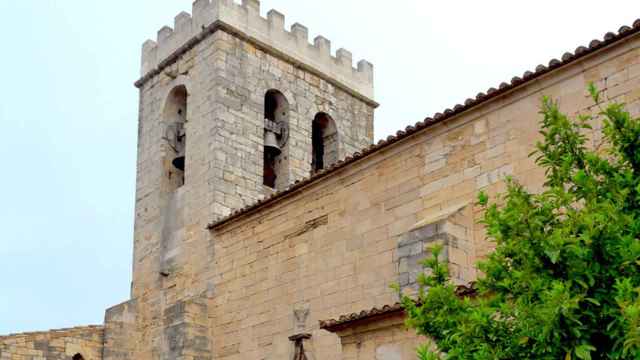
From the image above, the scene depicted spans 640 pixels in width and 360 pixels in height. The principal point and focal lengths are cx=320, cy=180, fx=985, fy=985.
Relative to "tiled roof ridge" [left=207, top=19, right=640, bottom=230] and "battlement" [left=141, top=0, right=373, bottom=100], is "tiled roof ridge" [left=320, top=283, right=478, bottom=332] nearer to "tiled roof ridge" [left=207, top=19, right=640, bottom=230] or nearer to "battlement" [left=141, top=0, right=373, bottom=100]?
"tiled roof ridge" [left=207, top=19, right=640, bottom=230]

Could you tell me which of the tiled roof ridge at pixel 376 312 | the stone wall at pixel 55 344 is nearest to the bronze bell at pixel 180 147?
the stone wall at pixel 55 344

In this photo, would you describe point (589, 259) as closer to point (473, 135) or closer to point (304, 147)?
point (473, 135)

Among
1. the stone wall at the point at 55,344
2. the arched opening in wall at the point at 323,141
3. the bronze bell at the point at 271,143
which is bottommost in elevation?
the stone wall at the point at 55,344

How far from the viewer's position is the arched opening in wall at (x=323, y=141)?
1912 cm

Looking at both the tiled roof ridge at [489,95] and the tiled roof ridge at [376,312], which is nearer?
the tiled roof ridge at [376,312]

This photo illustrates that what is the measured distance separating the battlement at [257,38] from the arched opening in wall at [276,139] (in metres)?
0.92

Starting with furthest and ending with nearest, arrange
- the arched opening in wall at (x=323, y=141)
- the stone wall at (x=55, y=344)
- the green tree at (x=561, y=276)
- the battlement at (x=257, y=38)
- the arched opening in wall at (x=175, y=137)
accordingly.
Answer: the arched opening in wall at (x=323, y=141), the arched opening in wall at (x=175, y=137), the battlement at (x=257, y=38), the stone wall at (x=55, y=344), the green tree at (x=561, y=276)

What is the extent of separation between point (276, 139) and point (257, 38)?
190 cm

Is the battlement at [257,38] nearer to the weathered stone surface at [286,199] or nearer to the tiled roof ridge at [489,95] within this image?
the weathered stone surface at [286,199]

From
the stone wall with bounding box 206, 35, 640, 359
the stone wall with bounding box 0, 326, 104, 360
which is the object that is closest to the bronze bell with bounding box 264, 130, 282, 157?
the stone wall with bounding box 206, 35, 640, 359

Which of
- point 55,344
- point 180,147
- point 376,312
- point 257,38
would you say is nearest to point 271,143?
point 180,147

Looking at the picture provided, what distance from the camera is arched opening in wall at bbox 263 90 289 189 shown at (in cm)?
1795

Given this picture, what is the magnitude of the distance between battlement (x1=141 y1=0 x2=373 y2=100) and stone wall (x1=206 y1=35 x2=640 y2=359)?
13.6ft

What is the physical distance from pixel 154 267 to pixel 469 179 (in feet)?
23.6
